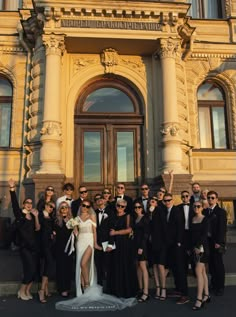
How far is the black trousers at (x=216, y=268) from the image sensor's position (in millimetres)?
7754

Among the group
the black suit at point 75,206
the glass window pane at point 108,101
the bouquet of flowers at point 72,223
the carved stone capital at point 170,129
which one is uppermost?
the glass window pane at point 108,101

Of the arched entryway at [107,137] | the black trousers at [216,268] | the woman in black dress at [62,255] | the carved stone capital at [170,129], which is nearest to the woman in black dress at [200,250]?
the black trousers at [216,268]

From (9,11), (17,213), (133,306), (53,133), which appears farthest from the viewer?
(9,11)

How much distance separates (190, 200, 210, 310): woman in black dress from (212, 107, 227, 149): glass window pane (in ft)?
28.9

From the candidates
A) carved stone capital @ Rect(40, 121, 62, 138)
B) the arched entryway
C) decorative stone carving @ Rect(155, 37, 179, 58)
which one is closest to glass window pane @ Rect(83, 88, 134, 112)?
the arched entryway

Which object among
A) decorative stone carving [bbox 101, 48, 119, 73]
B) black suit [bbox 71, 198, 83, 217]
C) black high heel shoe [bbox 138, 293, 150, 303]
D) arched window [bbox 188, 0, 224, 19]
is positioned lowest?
black high heel shoe [bbox 138, 293, 150, 303]

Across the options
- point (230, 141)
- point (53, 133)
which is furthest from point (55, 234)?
point (230, 141)

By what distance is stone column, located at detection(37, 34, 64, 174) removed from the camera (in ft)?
40.9

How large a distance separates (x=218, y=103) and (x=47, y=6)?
312 inches

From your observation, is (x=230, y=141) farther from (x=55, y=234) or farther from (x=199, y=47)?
(x=55, y=234)

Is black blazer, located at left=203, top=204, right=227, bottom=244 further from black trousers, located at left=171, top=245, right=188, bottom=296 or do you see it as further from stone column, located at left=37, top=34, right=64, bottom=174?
stone column, located at left=37, top=34, right=64, bottom=174

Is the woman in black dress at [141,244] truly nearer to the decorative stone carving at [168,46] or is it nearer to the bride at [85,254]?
the bride at [85,254]

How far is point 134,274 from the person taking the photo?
7.58 meters

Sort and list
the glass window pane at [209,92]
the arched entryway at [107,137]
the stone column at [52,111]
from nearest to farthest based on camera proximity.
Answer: the stone column at [52,111], the arched entryway at [107,137], the glass window pane at [209,92]
